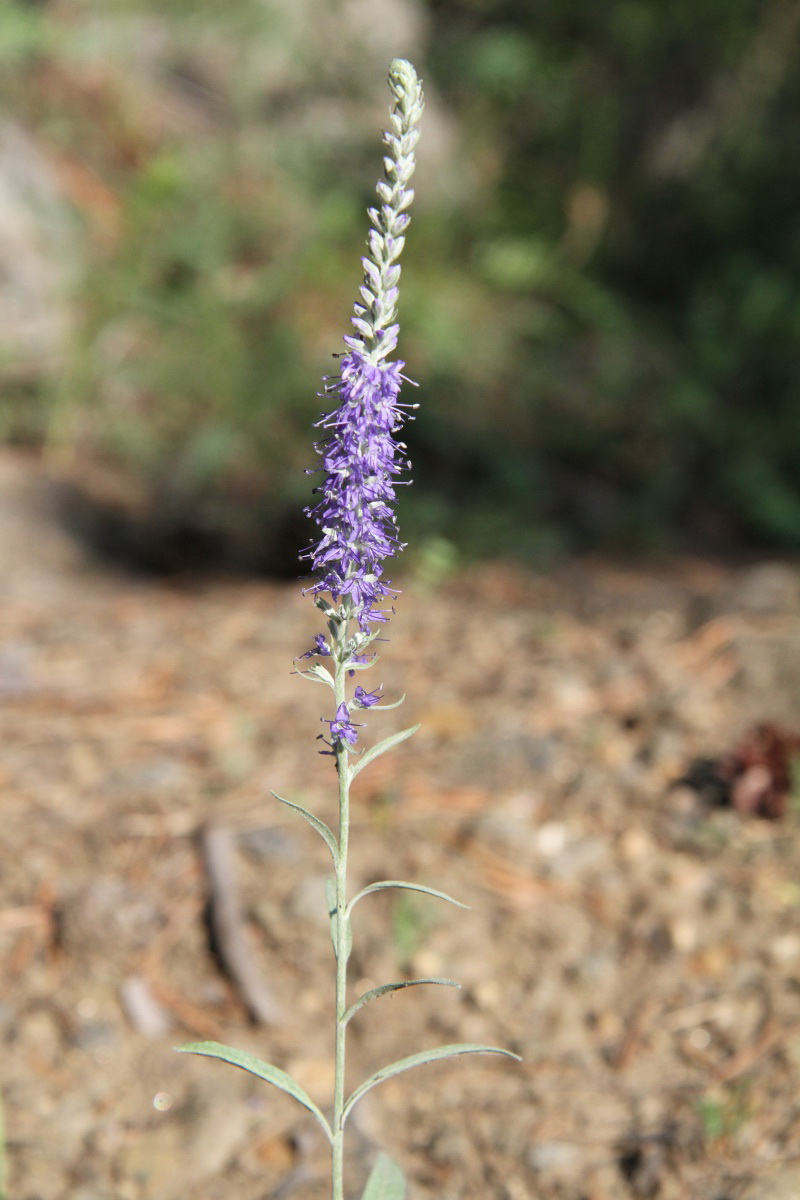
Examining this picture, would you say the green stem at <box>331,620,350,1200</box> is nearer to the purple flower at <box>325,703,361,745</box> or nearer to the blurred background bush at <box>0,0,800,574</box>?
the purple flower at <box>325,703,361,745</box>

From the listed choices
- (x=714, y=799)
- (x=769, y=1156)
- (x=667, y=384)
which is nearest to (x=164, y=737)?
(x=714, y=799)

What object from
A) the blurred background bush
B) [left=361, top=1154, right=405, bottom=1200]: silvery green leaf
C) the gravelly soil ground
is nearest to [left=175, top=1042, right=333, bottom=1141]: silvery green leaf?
[left=361, top=1154, right=405, bottom=1200]: silvery green leaf

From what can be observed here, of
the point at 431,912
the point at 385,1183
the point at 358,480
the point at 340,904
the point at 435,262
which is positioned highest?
the point at 435,262

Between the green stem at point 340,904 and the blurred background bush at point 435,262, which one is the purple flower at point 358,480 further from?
the blurred background bush at point 435,262

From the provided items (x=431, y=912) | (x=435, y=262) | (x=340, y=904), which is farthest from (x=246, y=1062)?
(x=435, y=262)

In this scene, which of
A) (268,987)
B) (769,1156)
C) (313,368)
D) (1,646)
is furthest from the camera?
(313,368)

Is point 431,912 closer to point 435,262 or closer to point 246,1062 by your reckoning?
point 246,1062

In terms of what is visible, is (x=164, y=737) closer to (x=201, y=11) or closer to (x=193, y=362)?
(x=193, y=362)
